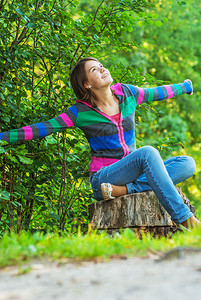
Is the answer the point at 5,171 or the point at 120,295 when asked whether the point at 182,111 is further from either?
the point at 120,295

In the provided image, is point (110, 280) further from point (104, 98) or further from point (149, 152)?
point (104, 98)

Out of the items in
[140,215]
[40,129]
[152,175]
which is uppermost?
[40,129]

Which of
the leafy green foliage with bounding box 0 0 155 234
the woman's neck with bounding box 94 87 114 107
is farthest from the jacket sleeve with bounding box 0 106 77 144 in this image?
the woman's neck with bounding box 94 87 114 107

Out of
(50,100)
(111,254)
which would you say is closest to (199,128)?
(50,100)

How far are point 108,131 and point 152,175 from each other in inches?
25.2

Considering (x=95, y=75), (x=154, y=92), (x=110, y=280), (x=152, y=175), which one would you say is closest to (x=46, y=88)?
(x=95, y=75)

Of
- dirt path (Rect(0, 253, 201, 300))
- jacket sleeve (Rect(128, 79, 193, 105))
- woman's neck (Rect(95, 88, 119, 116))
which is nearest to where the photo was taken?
dirt path (Rect(0, 253, 201, 300))

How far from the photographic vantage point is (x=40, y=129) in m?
3.22

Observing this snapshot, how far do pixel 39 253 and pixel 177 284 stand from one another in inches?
30.5

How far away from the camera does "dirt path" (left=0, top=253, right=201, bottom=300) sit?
124 centimetres

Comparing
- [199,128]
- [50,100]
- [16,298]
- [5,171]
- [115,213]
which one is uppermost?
[199,128]

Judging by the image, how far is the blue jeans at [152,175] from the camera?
2979mm

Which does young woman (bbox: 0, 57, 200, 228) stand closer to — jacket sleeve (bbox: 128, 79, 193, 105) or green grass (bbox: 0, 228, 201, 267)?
jacket sleeve (bbox: 128, 79, 193, 105)

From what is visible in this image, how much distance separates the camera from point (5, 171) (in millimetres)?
3604
